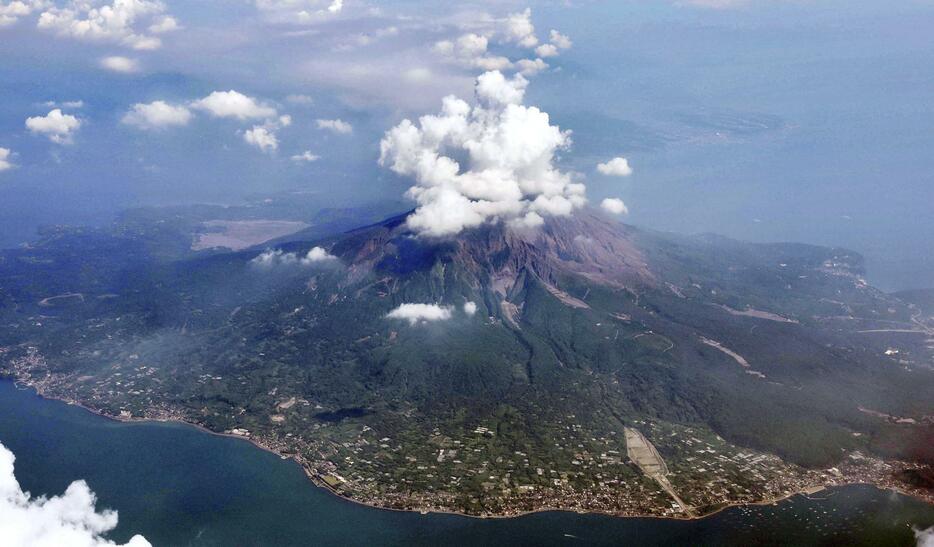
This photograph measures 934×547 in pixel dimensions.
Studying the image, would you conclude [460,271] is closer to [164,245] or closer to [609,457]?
[609,457]

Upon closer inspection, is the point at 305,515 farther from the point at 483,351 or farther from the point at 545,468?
the point at 483,351

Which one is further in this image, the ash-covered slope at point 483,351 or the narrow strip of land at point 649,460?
the ash-covered slope at point 483,351

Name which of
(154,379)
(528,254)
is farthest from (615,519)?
(528,254)

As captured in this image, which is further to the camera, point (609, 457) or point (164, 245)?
point (164, 245)

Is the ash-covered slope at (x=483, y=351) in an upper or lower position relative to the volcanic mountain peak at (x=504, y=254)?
lower

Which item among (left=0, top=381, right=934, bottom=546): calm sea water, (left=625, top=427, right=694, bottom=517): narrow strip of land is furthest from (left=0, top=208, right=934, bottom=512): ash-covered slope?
(left=0, top=381, right=934, bottom=546): calm sea water

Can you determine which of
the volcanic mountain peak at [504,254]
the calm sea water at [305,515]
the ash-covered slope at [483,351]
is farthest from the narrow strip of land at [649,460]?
the volcanic mountain peak at [504,254]

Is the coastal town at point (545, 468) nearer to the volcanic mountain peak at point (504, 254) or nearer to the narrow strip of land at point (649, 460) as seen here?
the narrow strip of land at point (649, 460)
